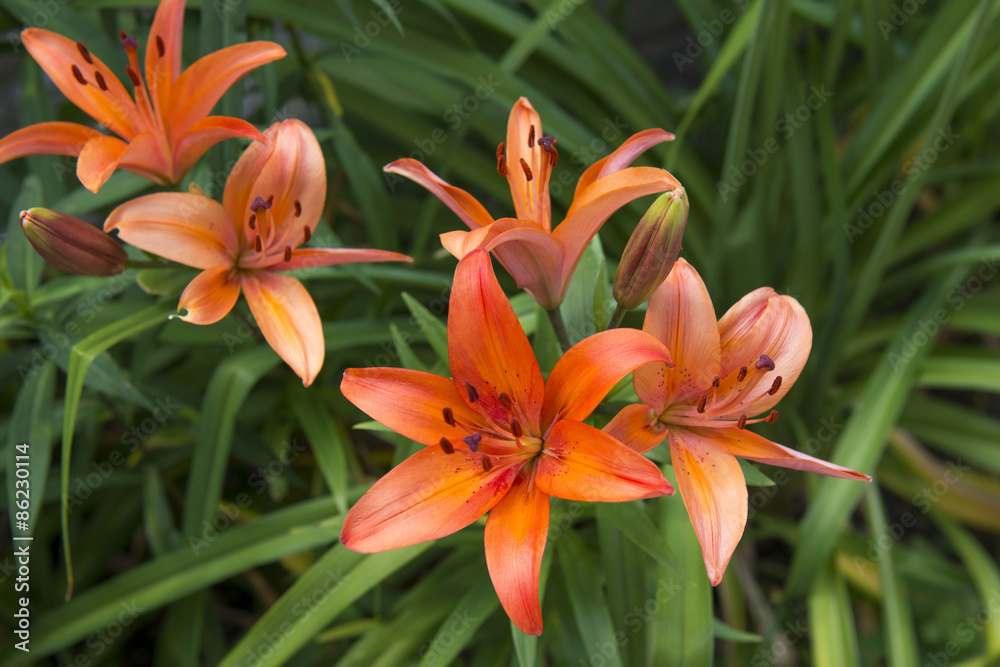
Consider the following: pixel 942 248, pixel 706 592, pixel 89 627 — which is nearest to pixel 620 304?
pixel 706 592

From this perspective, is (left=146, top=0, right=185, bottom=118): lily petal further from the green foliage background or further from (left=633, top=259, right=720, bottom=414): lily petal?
(left=633, top=259, right=720, bottom=414): lily petal

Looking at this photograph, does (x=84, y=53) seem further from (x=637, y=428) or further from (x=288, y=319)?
(x=637, y=428)

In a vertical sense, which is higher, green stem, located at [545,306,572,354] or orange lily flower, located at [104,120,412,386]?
green stem, located at [545,306,572,354]

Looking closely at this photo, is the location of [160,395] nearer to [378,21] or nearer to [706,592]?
[378,21]

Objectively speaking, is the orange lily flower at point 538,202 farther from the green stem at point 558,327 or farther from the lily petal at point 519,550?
the lily petal at point 519,550

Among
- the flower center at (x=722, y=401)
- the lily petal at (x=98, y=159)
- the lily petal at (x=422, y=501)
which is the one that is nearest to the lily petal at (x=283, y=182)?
the lily petal at (x=98, y=159)

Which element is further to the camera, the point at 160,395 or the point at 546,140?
the point at 160,395

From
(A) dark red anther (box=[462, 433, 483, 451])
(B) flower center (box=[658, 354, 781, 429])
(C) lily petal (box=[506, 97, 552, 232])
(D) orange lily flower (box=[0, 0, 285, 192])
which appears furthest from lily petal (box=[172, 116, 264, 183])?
(B) flower center (box=[658, 354, 781, 429])
